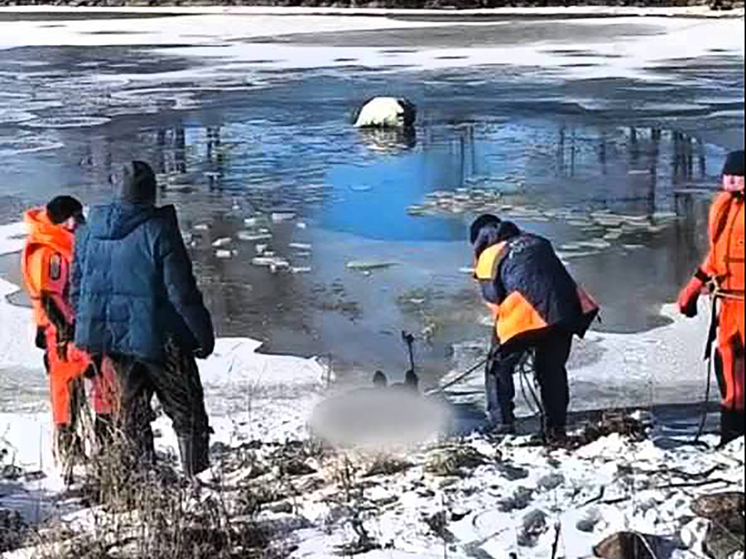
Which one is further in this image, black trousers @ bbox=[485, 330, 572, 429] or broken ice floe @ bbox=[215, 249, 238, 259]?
broken ice floe @ bbox=[215, 249, 238, 259]

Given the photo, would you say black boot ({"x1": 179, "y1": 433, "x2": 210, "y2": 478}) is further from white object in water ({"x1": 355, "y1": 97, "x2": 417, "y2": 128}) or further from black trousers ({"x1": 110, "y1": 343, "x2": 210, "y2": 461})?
white object in water ({"x1": 355, "y1": 97, "x2": 417, "y2": 128})

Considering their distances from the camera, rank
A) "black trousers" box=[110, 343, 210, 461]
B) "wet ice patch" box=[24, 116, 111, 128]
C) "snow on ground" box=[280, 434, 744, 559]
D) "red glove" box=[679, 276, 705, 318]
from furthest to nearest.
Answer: "wet ice patch" box=[24, 116, 111, 128]
"black trousers" box=[110, 343, 210, 461]
"red glove" box=[679, 276, 705, 318]
"snow on ground" box=[280, 434, 744, 559]

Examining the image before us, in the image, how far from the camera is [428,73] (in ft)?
56.0

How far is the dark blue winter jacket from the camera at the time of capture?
6.00m

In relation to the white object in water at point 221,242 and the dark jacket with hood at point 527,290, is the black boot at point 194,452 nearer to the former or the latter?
the dark jacket with hood at point 527,290

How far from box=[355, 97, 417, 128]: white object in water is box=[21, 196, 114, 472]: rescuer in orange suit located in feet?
24.6

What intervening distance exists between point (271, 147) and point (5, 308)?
4.69 meters

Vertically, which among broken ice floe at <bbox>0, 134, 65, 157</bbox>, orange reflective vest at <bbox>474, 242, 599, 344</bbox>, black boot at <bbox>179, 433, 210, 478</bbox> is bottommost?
Answer: black boot at <bbox>179, 433, 210, 478</bbox>

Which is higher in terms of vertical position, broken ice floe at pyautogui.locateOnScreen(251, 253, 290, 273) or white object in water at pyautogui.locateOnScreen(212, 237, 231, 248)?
white object in water at pyautogui.locateOnScreen(212, 237, 231, 248)

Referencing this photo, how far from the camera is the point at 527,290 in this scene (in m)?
6.41

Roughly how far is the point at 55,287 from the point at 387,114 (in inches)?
306

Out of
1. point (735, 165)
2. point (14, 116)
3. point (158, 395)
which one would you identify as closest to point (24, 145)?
point (14, 116)

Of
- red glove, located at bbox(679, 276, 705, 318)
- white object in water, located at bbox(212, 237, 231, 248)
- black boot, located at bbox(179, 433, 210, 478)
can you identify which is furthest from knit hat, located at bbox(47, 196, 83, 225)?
white object in water, located at bbox(212, 237, 231, 248)

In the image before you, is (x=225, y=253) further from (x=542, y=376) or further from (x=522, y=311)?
(x=522, y=311)
